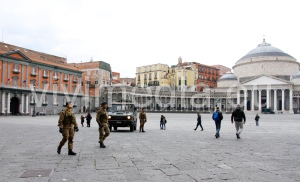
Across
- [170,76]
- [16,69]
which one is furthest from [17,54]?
[170,76]

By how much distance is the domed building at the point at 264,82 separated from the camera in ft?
234

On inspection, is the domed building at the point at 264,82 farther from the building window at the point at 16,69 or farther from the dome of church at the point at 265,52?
the building window at the point at 16,69

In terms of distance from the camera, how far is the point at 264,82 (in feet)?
241

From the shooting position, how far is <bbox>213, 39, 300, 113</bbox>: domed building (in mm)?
71312

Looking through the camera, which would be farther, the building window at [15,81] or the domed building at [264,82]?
the domed building at [264,82]

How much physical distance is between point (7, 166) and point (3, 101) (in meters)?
40.7

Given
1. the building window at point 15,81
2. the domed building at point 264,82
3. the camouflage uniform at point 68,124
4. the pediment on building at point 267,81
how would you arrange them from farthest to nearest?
1. the pediment on building at point 267,81
2. the domed building at point 264,82
3. the building window at point 15,81
4. the camouflage uniform at point 68,124

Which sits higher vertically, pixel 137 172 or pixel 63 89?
pixel 63 89

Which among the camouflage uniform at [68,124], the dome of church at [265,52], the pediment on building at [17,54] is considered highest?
the dome of church at [265,52]

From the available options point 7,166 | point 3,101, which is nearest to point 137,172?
point 7,166

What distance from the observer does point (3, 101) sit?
41.0 meters

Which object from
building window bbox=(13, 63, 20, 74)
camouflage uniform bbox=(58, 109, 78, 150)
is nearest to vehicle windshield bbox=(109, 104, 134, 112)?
camouflage uniform bbox=(58, 109, 78, 150)

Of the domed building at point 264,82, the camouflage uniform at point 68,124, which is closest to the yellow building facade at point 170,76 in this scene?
the domed building at point 264,82

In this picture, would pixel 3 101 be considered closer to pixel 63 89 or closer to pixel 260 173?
pixel 63 89
